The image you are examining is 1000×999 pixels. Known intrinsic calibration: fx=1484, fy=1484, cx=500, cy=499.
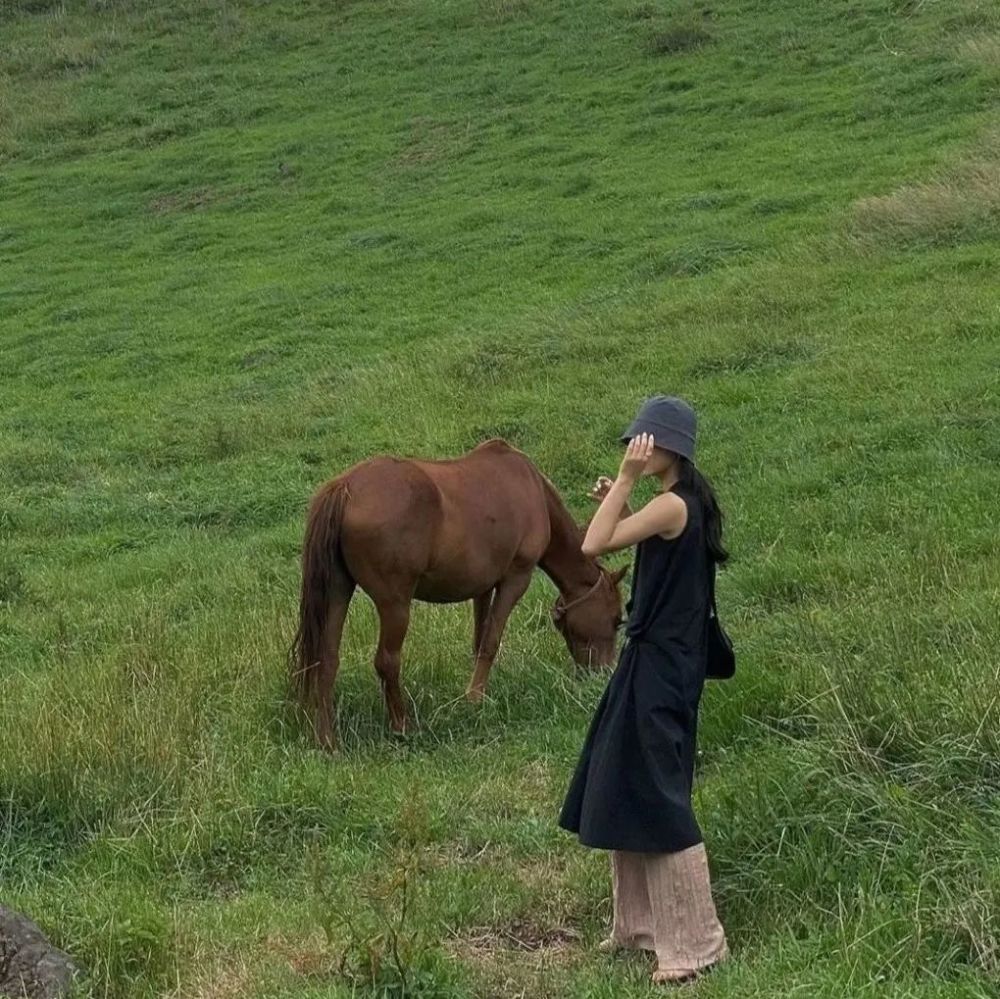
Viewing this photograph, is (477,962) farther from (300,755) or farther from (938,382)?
(938,382)

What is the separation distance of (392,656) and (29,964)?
10.9 ft

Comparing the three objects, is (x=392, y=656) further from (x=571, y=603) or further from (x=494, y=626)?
(x=571, y=603)

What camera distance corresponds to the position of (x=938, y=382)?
1342cm

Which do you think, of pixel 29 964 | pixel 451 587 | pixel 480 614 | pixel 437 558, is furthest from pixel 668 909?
pixel 480 614

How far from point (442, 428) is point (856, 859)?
33.2 feet

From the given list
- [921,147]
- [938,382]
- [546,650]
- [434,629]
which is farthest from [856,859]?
[921,147]

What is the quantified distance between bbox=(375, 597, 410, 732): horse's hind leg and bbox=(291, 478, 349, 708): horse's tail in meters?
0.34

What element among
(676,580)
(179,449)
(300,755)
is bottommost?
(179,449)

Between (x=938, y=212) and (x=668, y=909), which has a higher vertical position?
(x=668, y=909)

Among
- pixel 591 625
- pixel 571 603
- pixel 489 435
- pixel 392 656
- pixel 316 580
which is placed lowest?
pixel 489 435

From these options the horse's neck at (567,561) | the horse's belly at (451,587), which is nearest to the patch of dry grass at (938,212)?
the horse's neck at (567,561)

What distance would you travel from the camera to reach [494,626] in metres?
8.67

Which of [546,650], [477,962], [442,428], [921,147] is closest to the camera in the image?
[477,962]

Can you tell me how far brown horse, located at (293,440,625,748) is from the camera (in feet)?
26.3
